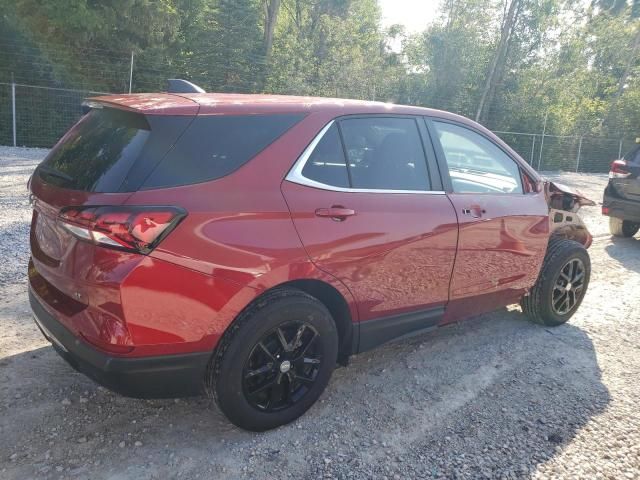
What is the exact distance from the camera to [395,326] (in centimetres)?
314

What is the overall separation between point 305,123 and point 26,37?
1638 cm

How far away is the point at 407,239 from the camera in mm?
3029

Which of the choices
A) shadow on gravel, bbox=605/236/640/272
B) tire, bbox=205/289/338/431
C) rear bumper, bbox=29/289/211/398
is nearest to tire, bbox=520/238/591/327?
tire, bbox=205/289/338/431

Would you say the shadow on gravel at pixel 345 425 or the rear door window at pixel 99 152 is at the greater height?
the rear door window at pixel 99 152

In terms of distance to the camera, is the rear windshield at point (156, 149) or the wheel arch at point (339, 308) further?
the wheel arch at point (339, 308)

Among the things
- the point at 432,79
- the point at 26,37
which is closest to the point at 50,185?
the point at 26,37

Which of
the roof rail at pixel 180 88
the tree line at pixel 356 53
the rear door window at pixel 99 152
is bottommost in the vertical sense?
the rear door window at pixel 99 152

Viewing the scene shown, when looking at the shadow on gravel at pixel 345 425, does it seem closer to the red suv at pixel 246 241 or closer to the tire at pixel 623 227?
the red suv at pixel 246 241

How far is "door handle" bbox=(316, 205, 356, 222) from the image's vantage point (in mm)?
2650

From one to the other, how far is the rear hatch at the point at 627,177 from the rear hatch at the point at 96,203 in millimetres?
7023

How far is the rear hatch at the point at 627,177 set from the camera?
7.25m

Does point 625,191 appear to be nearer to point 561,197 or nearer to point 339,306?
point 561,197

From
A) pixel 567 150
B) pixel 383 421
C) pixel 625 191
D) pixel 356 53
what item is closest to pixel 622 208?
pixel 625 191

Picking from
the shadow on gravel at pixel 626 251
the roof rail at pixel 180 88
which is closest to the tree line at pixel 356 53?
the shadow on gravel at pixel 626 251
